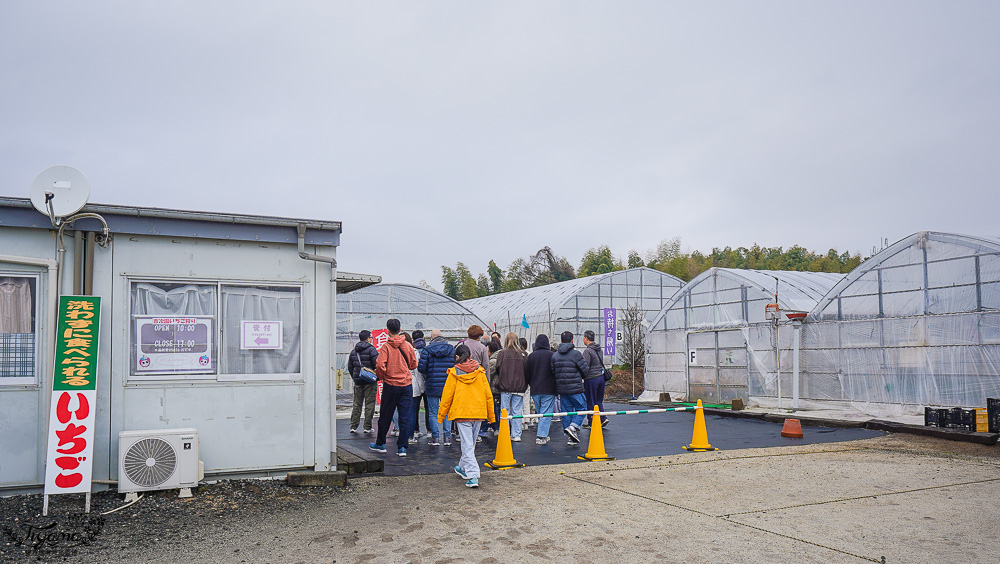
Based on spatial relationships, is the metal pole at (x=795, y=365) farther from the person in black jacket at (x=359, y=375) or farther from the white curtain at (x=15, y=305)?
the white curtain at (x=15, y=305)

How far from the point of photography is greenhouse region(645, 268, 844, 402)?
1836 cm

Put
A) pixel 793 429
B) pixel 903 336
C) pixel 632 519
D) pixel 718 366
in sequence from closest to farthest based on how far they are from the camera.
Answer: pixel 632 519 < pixel 793 429 < pixel 903 336 < pixel 718 366

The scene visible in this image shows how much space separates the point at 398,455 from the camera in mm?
10281

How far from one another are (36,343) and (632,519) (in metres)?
5.97

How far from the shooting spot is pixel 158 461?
6898mm

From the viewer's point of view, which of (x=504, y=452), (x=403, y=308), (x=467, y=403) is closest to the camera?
(x=467, y=403)

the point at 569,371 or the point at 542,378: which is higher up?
the point at 569,371

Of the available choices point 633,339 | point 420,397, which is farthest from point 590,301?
point 420,397

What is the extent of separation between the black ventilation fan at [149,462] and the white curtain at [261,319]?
40.1 inches

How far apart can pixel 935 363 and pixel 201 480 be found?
563 inches

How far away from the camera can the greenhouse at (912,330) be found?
14023 millimetres

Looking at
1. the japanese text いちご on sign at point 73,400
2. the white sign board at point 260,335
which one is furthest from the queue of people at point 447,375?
the japanese text いちご on sign at point 73,400

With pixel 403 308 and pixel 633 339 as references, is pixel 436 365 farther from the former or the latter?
pixel 633 339

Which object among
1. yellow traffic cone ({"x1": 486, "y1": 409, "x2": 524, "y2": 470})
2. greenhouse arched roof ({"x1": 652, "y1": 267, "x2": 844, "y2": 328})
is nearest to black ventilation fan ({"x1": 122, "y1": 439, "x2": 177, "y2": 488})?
yellow traffic cone ({"x1": 486, "y1": 409, "x2": 524, "y2": 470})
